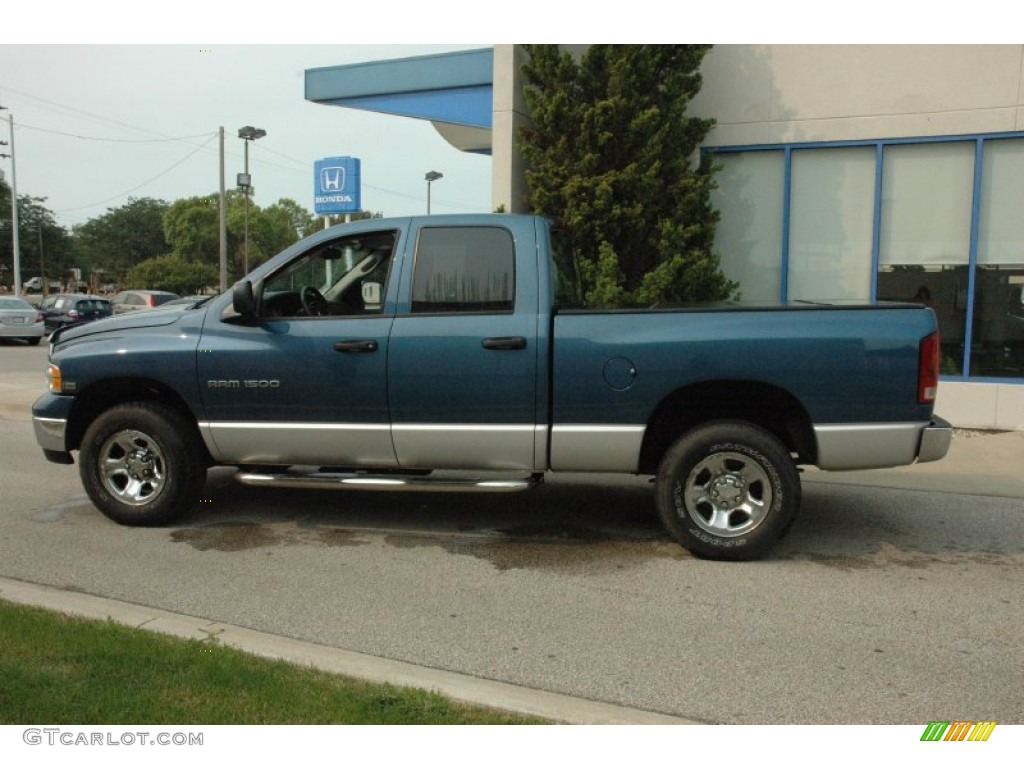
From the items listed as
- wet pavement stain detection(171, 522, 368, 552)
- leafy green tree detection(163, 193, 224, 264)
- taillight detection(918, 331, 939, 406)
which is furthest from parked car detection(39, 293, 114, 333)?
leafy green tree detection(163, 193, 224, 264)

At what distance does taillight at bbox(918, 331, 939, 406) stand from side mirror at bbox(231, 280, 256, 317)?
401cm

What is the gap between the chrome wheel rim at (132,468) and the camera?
6.17 m

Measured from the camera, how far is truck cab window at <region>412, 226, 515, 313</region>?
5.71m

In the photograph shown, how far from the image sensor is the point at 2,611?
171 inches

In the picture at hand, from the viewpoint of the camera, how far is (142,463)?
6.23m

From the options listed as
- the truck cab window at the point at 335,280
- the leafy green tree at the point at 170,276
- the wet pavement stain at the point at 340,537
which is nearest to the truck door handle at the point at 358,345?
the truck cab window at the point at 335,280

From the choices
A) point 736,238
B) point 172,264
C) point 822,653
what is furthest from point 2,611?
point 172,264

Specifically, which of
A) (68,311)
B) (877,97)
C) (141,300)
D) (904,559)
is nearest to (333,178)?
(877,97)

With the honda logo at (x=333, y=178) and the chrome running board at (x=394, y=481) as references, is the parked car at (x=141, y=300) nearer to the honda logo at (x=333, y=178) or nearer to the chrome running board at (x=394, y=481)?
the honda logo at (x=333, y=178)

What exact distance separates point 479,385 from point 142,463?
97.1 inches

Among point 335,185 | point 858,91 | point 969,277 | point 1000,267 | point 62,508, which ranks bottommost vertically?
point 62,508

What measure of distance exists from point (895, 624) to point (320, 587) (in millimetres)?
3043

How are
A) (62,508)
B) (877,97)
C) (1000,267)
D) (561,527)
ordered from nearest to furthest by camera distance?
(561,527) < (62,508) < (1000,267) < (877,97)
